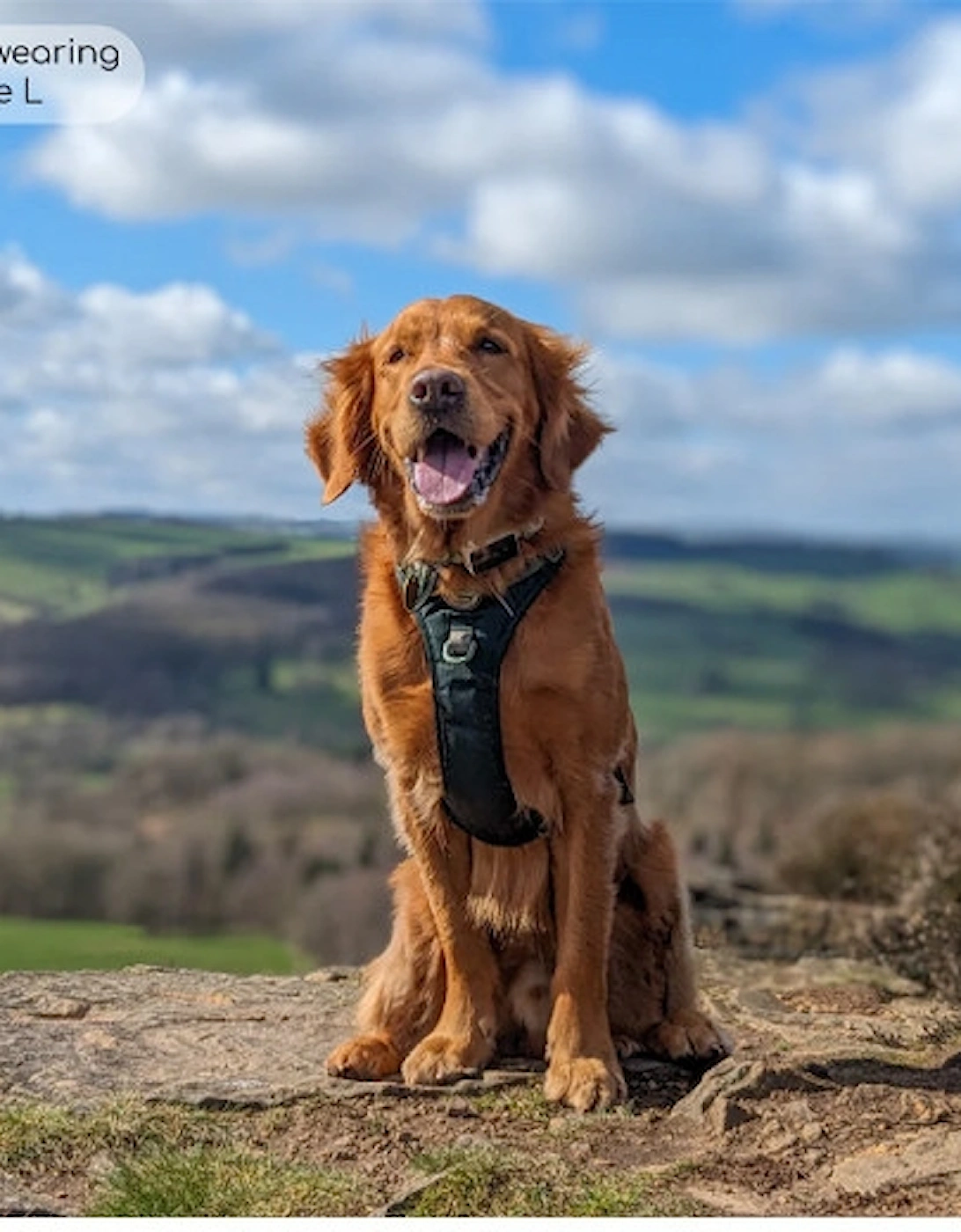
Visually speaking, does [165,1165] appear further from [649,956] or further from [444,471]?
[444,471]

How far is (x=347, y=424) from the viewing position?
21.1 ft

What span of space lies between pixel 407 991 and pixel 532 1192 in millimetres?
1458

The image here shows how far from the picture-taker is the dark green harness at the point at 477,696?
6062mm

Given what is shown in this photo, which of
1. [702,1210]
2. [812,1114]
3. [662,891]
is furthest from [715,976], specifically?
[702,1210]

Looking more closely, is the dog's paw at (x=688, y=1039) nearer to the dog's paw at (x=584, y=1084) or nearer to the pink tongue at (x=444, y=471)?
the dog's paw at (x=584, y=1084)

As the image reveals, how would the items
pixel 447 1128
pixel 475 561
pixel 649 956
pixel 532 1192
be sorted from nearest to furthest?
pixel 532 1192 < pixel 447 1128 < pixel 475 561 < pixel 649 956

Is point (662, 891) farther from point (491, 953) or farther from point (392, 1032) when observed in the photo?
point (392, 1032)

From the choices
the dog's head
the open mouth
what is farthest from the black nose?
the open mouth

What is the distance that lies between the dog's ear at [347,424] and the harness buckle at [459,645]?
0.70 m

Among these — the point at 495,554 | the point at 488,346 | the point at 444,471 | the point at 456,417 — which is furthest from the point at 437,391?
the point at 495,554

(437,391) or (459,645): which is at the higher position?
(437,391)

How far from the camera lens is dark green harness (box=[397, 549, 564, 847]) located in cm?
606

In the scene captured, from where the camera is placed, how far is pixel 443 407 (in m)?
5.89

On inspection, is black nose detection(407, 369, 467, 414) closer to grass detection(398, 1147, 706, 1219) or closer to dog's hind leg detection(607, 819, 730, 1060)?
dog's hind leg detection(607, 819, 730, 1060)
